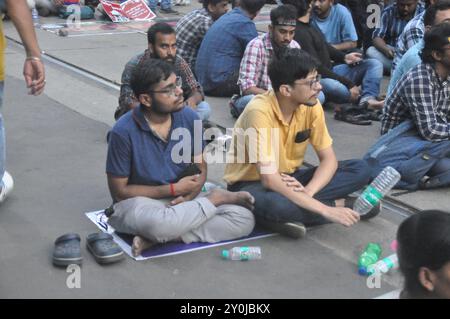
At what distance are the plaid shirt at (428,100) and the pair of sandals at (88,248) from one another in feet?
7.23

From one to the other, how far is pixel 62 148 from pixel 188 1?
24.8 feet

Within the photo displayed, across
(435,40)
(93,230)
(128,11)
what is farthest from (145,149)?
(128,11)

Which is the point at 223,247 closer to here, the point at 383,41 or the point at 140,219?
the point at 140,219

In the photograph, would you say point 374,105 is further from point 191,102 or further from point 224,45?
point 191,102

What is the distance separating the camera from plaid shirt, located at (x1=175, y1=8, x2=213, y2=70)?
7484 millimetres

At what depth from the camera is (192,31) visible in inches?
295

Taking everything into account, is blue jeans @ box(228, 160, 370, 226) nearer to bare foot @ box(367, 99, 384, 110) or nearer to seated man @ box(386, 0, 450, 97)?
seated man @ box(386, 0, 450, 97)

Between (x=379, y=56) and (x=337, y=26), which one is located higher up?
(x=337, y=26)

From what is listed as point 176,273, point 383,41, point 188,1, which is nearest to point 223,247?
point 176,273

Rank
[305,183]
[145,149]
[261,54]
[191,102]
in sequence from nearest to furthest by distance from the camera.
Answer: [145,149] → [305,183] → [191,102] → [261,54]

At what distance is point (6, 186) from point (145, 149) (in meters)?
1.00

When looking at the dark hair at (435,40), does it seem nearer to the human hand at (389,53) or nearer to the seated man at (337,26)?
the seated man at (337,26)

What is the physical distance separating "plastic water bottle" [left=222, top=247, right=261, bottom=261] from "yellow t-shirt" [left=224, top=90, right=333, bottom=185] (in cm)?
53
